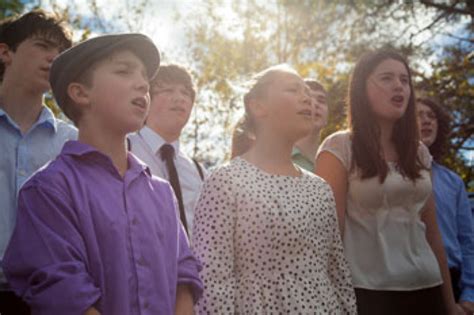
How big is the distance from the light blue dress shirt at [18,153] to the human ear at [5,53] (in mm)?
335

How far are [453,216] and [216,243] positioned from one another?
2.21m

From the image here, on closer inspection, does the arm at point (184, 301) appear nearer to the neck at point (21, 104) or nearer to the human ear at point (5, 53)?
the neck at point (21, 104)

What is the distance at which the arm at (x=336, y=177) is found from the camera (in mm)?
3029

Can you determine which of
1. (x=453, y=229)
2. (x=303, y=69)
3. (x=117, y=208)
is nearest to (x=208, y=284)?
(x=117, y=208)

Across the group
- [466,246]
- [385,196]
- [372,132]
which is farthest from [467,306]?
[372,132]

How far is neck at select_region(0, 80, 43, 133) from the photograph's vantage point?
113 inches

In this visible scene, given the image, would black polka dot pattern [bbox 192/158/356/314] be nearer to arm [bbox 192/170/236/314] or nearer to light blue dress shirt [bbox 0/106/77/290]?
arm [bbox 192/170/236/314]

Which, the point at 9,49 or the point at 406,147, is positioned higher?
the point at 9,49

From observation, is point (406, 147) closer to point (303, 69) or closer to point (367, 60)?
point (367, 60)

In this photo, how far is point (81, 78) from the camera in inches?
90.9

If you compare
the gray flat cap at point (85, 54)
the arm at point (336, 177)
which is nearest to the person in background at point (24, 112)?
the gray flat cap at point (85, 54)

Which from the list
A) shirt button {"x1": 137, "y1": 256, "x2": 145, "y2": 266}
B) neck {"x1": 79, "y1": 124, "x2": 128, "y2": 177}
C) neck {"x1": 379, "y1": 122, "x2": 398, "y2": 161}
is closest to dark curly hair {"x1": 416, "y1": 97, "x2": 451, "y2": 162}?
neck {"x1": 379, "y1": 122, "x2": 398, "y2": 161}

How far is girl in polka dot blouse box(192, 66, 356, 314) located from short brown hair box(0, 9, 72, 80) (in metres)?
1.11

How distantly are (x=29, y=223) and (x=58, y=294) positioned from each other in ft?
0.87
